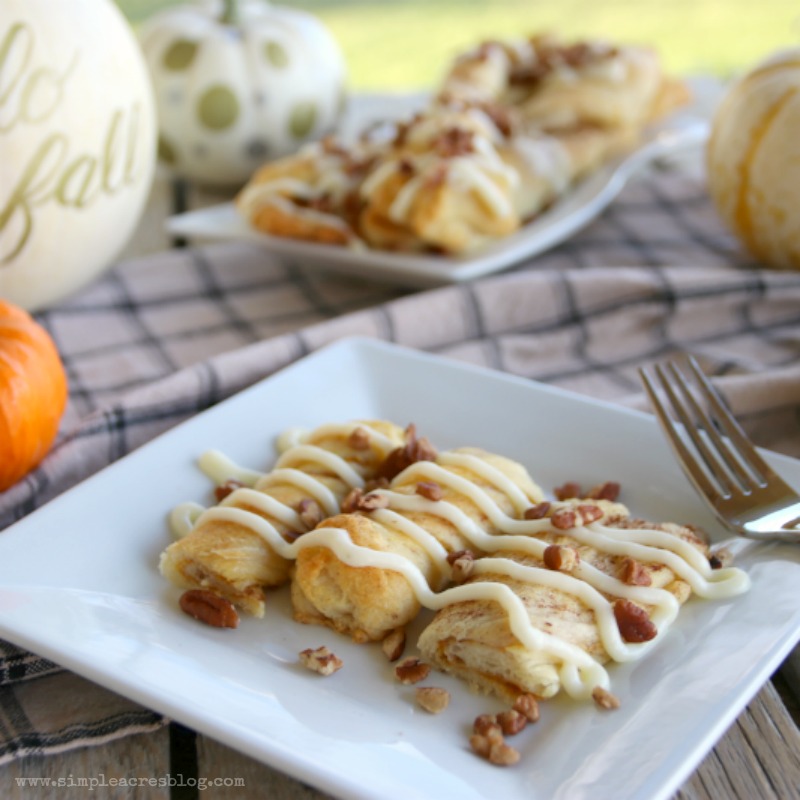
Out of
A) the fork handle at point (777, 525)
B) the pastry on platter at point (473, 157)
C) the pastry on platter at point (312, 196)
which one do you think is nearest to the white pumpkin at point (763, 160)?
the pastry on platter at point (473, 157)

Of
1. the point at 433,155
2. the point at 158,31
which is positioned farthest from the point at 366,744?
the point at 158,31

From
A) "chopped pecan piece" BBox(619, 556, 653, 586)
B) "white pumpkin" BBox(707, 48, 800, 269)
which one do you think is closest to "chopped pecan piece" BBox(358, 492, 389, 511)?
"chopped pecan piece" BBox(619, 556, 653, 586)

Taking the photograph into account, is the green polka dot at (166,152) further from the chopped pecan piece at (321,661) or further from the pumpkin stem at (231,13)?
the chopped pecan piece at (321,661)

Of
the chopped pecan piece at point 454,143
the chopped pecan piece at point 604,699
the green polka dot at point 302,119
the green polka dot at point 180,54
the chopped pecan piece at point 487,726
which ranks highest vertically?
the green polka dot at point 180,54

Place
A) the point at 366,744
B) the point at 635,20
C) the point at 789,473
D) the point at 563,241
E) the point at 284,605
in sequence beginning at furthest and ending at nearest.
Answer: the point at 635,20 < the point at 563,241 < the point at 789,473 < the point at 284,605 < the point at 366,744

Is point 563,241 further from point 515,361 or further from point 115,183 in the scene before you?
point 115,183

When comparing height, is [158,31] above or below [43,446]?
above

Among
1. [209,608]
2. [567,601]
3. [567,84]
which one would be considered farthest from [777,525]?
[567,84]
